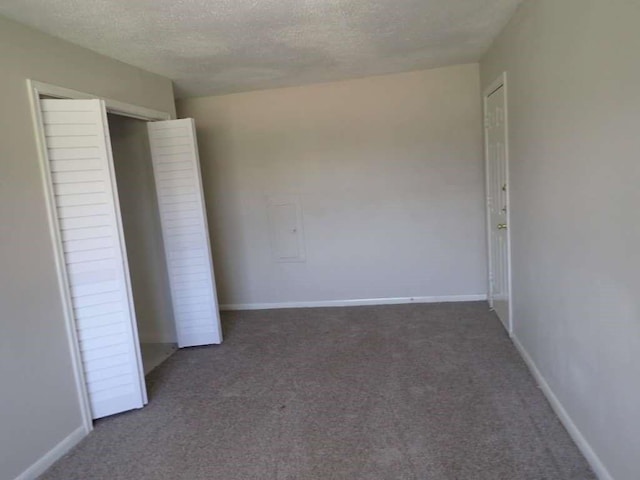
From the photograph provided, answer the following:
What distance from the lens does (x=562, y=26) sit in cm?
205

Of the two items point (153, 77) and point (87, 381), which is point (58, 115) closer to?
point (153, 77)

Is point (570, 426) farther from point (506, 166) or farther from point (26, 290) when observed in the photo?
point (26, 290)

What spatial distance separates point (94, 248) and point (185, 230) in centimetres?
109

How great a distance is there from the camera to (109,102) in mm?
2975

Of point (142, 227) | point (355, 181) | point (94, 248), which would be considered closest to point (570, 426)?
point (94, 248)

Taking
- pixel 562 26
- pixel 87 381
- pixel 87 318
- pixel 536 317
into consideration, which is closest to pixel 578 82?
pixel 562 26

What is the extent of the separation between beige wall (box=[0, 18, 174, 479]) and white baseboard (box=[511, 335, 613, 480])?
8.78 feet

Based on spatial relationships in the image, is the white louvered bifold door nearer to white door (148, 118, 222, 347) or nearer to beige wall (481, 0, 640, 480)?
white door (148, 118, 222, 347)

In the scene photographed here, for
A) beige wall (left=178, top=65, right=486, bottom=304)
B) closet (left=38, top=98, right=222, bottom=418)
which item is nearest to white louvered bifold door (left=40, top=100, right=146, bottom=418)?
closet (left=38, top=98, right=222, bottom=418)

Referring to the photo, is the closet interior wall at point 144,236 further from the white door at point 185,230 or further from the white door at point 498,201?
the white door at point 498,201

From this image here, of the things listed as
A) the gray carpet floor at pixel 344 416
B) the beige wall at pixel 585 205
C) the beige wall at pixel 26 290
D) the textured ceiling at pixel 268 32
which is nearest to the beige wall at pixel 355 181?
the textured ceiling at pixel 268 32

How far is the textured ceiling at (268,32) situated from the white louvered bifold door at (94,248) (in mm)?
487

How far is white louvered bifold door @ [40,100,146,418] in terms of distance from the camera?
2.49 metres

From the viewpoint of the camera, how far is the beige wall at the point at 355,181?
4309 mm
